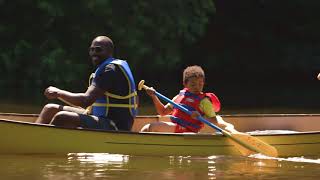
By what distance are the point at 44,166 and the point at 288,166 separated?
90.9 inches

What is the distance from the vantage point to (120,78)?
24.1 feet

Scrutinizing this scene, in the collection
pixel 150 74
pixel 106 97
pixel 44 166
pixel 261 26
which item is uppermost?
pixel 261 26

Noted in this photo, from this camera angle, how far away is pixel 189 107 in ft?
26.0

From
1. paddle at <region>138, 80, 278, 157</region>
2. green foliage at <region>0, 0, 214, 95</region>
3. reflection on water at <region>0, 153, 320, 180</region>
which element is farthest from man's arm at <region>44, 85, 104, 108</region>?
green foliage at <region>0, 0, 214, 95</region>

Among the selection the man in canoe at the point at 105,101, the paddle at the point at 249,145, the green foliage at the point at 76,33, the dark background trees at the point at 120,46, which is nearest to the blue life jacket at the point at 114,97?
the man in canoe at the point at 105,101

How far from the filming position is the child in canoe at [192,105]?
25.5 ft

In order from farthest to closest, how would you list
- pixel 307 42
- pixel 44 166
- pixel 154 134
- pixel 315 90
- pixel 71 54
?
pixel 307 42 → pixel 315 90 → pixel 71 54 → pixel 154 134 → pixel 44 166

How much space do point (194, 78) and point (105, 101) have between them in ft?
3.29

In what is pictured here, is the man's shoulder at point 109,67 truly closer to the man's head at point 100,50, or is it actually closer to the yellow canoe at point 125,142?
the man's head at point 100,50

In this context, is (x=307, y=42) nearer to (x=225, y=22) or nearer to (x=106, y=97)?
(x=225, y=22)

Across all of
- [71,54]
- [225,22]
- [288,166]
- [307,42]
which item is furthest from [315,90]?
[288,166]

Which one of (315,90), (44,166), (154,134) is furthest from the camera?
(315,90)

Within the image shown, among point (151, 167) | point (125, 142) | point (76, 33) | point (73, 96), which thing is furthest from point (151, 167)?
point (76, 33)

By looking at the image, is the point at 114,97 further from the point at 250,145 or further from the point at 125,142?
the point at 250,145
